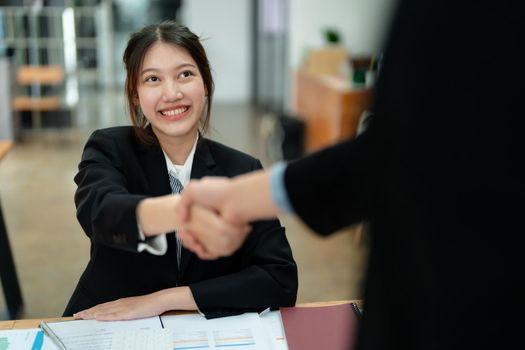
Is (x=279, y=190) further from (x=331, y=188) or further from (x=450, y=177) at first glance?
(x=450, y=177)

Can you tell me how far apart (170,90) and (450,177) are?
Result: 1085mm

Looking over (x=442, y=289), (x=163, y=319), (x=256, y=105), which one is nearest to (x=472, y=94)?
(x=442, y=289)

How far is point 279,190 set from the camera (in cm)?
83

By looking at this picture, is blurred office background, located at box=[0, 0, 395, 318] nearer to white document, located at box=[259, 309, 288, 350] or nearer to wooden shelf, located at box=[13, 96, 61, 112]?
wooden shelf, located at box=[13, 96, 61, 112]

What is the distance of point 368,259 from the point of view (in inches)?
26.7

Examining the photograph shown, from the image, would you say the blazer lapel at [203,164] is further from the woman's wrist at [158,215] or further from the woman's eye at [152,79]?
the woman's wrist at [158,215]

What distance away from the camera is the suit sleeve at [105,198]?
1155 millimetres

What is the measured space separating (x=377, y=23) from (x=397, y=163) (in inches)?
6.1

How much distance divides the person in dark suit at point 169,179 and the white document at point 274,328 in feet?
0.07

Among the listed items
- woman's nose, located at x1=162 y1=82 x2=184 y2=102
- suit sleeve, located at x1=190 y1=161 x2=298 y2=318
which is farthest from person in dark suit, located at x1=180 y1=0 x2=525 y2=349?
woman's nose, located at x1=162 y1=82 x2=184 y2=102

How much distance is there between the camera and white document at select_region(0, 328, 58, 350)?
1.29 meters

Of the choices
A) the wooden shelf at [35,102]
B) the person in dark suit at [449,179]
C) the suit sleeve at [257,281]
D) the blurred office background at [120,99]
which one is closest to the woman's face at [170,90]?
the suit sleeve at [257,281]

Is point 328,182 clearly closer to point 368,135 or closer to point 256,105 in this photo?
point 368,135

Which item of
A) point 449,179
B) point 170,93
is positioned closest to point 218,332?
point 170,93
